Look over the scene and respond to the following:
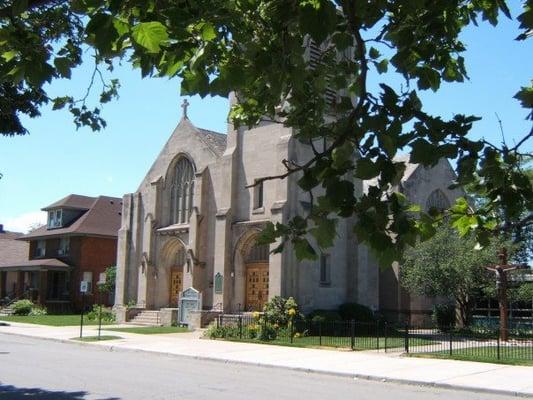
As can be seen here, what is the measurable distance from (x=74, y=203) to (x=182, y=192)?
1911 centimetres

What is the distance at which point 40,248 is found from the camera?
55.2 meters

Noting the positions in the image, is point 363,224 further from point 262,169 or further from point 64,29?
point 262,169

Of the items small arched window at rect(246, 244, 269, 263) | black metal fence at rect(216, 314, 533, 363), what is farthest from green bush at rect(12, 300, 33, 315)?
black metal fence at rect(216, 314, 533, 363)

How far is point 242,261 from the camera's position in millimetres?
34375

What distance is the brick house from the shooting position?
1993 inches

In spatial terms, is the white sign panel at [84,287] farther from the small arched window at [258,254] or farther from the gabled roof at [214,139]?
the gabled roof at [214,139]

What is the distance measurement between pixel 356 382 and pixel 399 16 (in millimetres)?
11750

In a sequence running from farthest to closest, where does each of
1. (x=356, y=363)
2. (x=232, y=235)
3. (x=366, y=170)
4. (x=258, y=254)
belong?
(x=232, y=235)
(x=258, y=254)
(x=356, y=363)
(x=366, y=170)

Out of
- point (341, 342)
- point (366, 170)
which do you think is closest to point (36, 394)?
point (366, 170)

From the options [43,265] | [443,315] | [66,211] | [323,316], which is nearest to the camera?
[323,316]

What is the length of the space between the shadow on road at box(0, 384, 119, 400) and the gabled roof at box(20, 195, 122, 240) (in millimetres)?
39184

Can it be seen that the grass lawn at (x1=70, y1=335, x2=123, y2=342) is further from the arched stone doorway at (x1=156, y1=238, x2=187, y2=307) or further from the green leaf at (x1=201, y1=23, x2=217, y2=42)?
the green leaf at (x1=201, y1=23, x2=217, y2=42)

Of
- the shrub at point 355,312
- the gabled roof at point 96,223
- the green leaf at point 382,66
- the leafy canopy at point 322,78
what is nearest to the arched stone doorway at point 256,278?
the shrub at point 355,312

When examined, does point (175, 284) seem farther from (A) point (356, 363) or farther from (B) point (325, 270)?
(A) point (356, 363)
